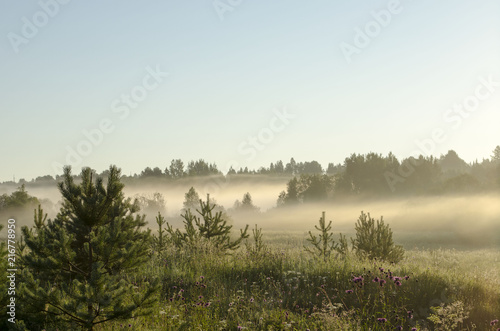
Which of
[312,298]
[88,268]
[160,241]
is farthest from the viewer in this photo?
[160,241]

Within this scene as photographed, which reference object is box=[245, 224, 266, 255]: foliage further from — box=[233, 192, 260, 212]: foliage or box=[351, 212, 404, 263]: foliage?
box=[233, 192, 260, 212]: foliage

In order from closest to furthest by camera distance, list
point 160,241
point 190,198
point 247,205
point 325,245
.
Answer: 1. point 325,245
2. point 160,241
3. point 190,198
4. point 247,205

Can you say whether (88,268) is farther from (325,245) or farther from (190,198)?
(190,198)

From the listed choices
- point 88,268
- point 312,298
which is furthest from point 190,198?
point 88,268

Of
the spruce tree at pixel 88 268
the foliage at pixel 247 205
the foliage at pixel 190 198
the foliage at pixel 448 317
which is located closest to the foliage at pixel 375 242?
the foliage at pixel 448 317

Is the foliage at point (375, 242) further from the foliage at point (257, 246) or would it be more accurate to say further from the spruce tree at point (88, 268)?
the spruce tree at point (88, 268)

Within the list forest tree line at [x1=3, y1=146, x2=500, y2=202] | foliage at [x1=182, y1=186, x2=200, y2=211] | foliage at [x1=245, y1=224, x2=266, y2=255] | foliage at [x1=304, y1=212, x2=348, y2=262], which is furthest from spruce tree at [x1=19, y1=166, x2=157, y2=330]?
foliage at [x1=182, y1=186, x2=200, y2=211]

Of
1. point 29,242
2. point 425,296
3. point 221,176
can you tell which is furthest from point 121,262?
point 221,176

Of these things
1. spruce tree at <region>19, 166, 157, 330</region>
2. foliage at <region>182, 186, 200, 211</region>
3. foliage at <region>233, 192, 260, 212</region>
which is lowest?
foliage at <region>233, 192, 260, 212</region>

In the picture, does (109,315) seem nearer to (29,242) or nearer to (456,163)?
(29,242)

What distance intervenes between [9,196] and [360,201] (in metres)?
63.4

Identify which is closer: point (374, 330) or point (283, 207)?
point (374, 330)

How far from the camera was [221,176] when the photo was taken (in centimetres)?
18312

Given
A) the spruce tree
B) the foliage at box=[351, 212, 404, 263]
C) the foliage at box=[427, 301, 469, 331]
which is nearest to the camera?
the spruce tree
